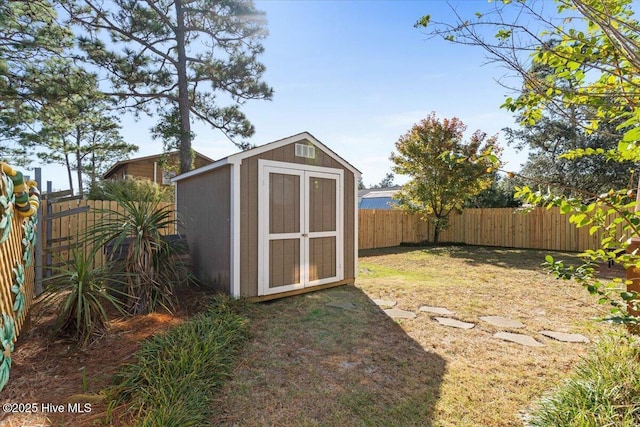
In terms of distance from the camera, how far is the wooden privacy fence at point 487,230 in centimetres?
1013

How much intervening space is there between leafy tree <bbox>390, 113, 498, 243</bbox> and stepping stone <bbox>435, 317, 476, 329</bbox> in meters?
8.16

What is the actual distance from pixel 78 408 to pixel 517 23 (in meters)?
3.60

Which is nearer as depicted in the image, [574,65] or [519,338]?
[574,65]

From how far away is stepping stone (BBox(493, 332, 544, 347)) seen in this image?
3133 millimetres

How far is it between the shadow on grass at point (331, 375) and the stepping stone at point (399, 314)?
17 centimetres

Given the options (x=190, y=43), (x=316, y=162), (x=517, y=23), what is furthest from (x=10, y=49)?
(x=517, y=23)

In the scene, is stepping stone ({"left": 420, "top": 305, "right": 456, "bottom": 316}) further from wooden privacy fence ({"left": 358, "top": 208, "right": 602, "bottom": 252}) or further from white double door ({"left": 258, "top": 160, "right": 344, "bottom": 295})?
wooden privacy fence ({"left": 358, "top": 208, "right": 602, "bottom": 252})

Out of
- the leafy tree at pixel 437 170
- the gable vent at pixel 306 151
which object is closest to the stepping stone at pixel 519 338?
the gable vent at pixel 306 151

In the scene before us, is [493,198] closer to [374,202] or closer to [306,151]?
[374,202]

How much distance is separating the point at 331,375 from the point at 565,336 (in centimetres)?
262

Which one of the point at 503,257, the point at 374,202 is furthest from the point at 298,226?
the point at 374,202

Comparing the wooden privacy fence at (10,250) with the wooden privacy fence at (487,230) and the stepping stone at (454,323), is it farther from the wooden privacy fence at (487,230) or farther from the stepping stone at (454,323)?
the wooden privacy fence at (487,230)

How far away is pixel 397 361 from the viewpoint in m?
2.80

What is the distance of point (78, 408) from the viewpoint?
2074 mm
